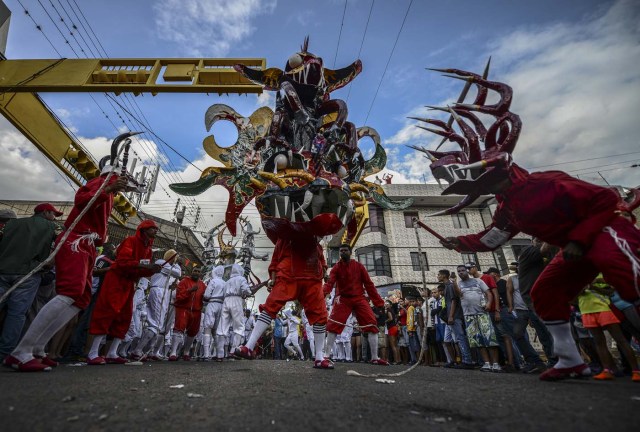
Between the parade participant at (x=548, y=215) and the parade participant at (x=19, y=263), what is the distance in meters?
4.77

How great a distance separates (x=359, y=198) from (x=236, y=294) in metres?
4.07

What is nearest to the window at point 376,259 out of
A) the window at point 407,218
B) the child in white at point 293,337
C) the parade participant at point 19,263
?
the window at point 407,218

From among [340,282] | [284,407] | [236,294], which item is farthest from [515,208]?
[236,294]

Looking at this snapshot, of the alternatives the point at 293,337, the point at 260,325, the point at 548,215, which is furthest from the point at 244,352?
the point at 293,337

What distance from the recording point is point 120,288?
3.98 metres

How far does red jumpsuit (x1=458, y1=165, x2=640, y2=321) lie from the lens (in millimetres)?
1996

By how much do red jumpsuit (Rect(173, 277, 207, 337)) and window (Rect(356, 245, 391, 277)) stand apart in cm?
1662

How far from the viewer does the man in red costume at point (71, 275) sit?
2838 millimetres

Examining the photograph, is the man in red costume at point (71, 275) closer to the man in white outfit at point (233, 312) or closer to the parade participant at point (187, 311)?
the parade participant at point (187, 311)

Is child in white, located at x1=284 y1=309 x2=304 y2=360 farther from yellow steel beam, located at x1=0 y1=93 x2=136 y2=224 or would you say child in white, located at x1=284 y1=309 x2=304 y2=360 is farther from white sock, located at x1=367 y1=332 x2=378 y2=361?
yellow steel beam, located at x1=0 y1=93 x2=136 y2=224

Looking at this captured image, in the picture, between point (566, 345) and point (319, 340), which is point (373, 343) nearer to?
point (319, 340)

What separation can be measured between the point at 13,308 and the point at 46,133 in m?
6.81

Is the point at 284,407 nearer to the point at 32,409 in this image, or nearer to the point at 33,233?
the point at 32,409

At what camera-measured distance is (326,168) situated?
4398 mm
